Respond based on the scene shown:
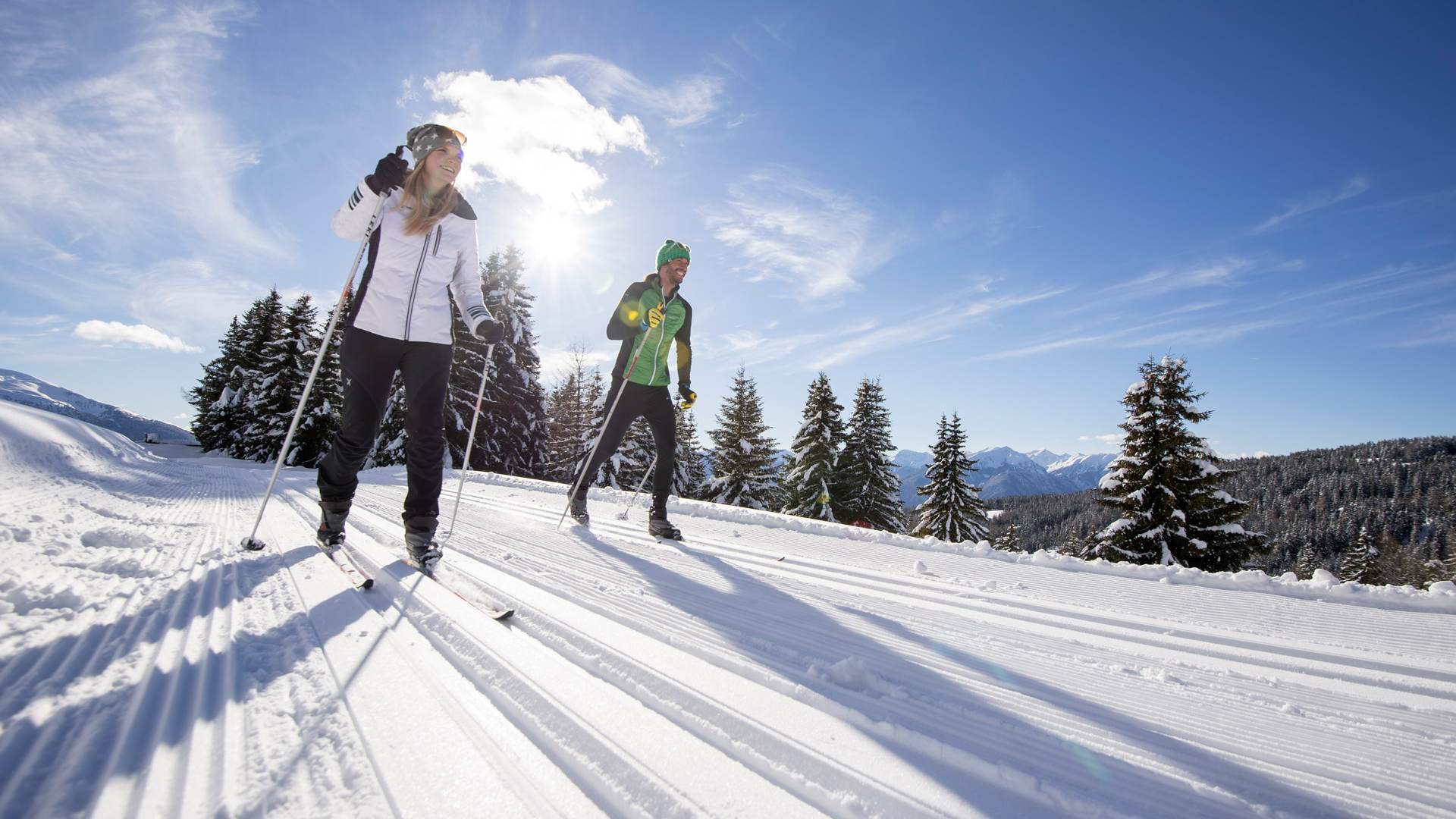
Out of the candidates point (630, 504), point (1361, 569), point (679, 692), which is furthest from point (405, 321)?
point (1361, 569)

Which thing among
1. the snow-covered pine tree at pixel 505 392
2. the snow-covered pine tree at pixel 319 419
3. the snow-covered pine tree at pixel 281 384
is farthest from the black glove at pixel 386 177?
the snow-covered pine tree at pixel 281 384

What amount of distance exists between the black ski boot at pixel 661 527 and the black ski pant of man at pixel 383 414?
1.70m

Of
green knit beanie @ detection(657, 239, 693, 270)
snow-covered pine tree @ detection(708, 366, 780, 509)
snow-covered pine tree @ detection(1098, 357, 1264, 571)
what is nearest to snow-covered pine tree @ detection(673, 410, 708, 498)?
snow-covered pine tree @ detection(708, 366, 780, 509)

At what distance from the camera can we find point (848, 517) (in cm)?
2422

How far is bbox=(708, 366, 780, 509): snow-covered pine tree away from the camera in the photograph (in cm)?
2512

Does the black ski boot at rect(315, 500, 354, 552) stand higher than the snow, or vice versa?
the black ski boot at rect(315, 500, 354, 552)

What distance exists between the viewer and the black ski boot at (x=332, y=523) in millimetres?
2979

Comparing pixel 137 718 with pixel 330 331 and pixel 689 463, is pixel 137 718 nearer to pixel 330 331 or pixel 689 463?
pixel 330 331

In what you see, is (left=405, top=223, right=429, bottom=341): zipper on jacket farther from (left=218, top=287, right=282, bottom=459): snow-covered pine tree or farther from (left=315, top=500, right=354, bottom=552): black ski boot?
(left=218, top=287, right=282, bottom=459): snow-covered pine tree

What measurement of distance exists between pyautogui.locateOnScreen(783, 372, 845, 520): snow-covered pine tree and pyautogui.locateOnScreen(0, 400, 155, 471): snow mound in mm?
20524

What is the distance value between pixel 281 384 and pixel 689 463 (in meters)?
19.1

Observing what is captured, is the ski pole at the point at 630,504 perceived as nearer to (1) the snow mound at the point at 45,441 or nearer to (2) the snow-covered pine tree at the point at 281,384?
(1) the snow mound at the point at 45,441

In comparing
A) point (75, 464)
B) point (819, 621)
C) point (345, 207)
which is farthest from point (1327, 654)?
point (75, 464)

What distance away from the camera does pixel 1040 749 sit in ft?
4.17
